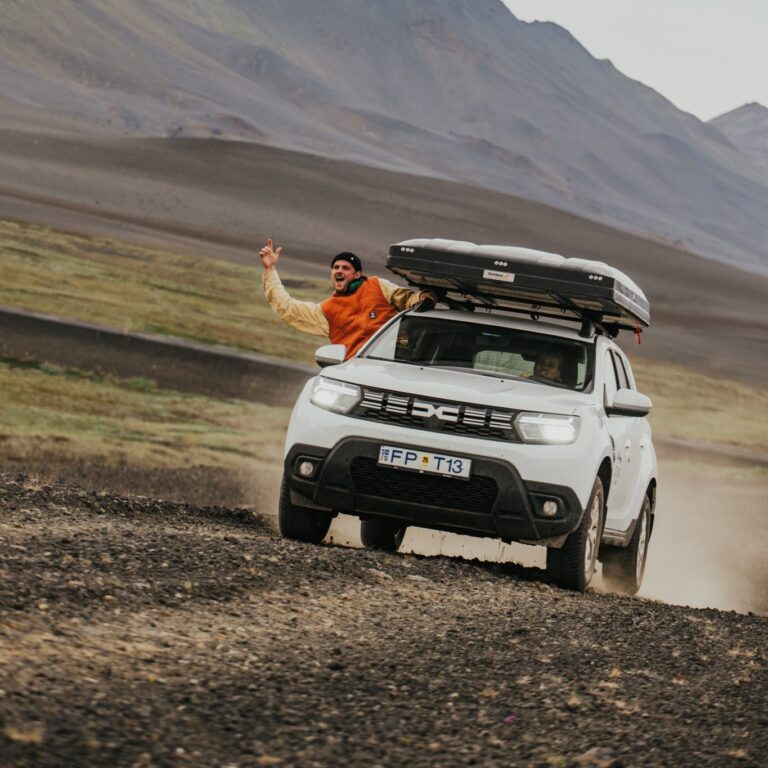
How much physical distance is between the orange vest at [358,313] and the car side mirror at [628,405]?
6.72 feet

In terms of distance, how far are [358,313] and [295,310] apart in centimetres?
52

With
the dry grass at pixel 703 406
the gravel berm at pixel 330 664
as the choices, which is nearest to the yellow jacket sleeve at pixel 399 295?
the gravel berm at pixel 330 664

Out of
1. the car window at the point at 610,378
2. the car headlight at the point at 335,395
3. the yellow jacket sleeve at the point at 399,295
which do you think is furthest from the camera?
the yellow jacket sleeve at the point at 399,295

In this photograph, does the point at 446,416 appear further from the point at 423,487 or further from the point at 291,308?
the point at 291,308

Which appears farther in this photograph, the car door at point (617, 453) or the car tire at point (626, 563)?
the car tire at point (626, 563)

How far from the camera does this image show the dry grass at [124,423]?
79.0 ft

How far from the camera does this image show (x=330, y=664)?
5805 millimetres

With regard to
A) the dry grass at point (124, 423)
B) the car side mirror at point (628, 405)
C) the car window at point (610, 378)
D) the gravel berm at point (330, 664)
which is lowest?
the dry grass at point (124, 423)

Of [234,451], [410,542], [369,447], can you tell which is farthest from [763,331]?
[369,447]

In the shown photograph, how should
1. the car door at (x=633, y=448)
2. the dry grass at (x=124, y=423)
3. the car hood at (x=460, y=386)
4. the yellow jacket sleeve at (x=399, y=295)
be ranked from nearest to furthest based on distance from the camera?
the car hood at (x=460, y=386) → the car door at (x=633, y=448) → the yellow jacket sleeve at (x=399, y=295) → the dry grass at (x=124, y=423)

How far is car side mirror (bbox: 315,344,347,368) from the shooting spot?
9859mm

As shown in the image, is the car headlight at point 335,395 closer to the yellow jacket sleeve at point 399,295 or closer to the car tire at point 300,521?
the car tire at point 300,521

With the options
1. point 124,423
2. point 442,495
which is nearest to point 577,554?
point 442,495

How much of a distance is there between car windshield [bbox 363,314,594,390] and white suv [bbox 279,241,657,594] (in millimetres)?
15
